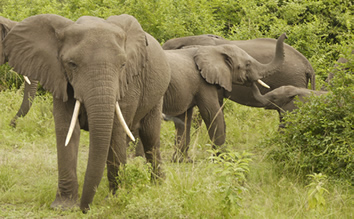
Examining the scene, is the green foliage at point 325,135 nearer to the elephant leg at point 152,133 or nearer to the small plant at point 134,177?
the elephant leg at point 152,133

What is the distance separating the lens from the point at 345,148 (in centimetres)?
571

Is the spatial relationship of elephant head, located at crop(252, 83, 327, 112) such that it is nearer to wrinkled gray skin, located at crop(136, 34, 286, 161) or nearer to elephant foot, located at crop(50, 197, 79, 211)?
wrinkled gray skin, located at crop(136, 34, 286, 161)

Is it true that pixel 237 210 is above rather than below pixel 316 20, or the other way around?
above

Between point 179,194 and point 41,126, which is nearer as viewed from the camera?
point 179,194

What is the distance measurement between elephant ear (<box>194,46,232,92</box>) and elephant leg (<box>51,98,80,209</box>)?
2.52 m

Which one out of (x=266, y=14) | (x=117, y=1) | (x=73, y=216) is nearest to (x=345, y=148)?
(x=73, y=216)

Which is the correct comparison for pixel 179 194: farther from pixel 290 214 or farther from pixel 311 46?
pixel 311 46

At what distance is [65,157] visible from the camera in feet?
16.8

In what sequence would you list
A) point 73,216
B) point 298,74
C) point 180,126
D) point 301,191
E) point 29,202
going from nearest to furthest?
point 73,216
point 29,202
point 301,191
point 180,126
point 298,74

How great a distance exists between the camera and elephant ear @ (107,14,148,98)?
5082 mm

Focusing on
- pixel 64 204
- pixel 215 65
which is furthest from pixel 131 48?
pixel 215 65

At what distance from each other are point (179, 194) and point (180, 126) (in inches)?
118

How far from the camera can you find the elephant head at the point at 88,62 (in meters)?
4.66

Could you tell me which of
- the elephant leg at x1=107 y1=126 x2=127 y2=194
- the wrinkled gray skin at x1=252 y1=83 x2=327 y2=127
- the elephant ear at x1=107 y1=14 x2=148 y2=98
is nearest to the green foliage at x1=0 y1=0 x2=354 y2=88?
the wrinkled gray skin at x1=252 y1=83 x2=327 y2=127
